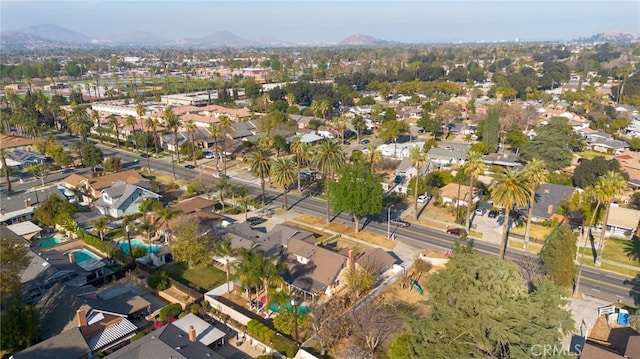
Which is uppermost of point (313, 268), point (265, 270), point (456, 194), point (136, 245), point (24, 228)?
point (265, 270)

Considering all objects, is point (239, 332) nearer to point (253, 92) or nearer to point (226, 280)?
point (226, 280)

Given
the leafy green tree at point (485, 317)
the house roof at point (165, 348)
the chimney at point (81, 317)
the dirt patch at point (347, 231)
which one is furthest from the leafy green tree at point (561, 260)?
the chimney at point (81, 317)

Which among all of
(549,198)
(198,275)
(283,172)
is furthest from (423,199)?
(198,275)

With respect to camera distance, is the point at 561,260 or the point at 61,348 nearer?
the point at 61,348

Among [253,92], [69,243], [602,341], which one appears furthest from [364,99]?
[602,341]

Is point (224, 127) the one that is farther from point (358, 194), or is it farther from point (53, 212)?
point (358, 194)

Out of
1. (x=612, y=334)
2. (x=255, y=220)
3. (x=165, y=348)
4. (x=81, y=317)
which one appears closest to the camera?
(x=165, y=348)

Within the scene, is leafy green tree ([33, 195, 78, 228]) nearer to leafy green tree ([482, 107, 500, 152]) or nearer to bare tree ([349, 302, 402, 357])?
bare tree ([349, 302, 402, 357])
